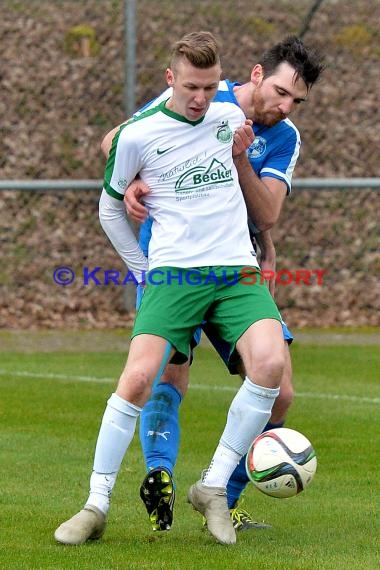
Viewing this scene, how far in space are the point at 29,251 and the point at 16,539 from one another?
8.89 m

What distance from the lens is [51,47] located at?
1570 centimetres

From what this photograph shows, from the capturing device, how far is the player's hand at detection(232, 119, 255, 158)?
223 inches

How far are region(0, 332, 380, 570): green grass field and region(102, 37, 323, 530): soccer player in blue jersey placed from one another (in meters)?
0.34

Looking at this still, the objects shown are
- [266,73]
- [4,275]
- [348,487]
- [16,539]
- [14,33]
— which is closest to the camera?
[16,539]

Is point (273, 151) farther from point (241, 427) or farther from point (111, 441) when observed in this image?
point (111, 441)

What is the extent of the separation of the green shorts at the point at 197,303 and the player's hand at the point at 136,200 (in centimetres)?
25

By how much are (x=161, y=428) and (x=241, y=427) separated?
48 cm

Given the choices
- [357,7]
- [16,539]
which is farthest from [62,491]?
[357,7]

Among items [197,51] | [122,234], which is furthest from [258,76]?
[122,234]

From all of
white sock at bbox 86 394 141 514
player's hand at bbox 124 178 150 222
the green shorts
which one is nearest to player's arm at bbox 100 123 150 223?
player's hand at bbox 124 178 150 222

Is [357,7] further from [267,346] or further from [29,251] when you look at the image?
[267,346]

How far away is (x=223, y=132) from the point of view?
5676mm

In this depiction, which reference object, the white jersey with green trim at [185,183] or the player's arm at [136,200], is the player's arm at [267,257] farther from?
the player's arm at [136,200]

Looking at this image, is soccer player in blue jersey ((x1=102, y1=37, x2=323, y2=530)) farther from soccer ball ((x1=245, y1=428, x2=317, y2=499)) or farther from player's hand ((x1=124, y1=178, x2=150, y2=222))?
soccer ball ((x1=245, y1=428, x2=317, y2=499))
